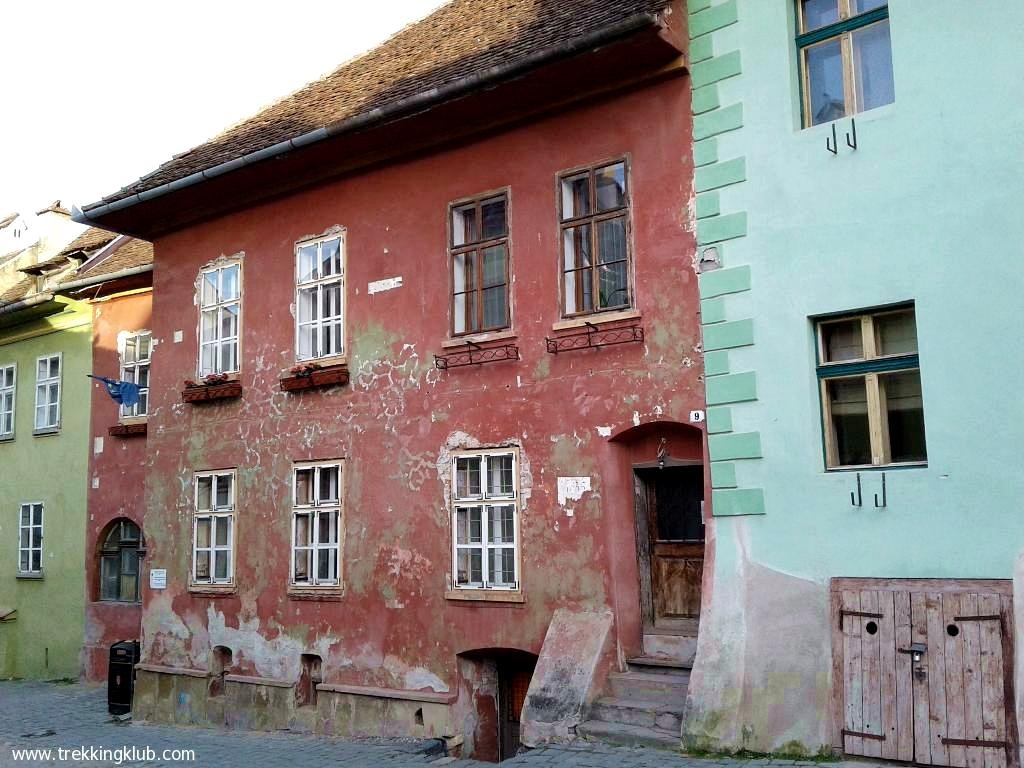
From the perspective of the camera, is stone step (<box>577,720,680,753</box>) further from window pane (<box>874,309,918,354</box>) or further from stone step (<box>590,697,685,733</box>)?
window pane (<box>874,309,918,354</box>)

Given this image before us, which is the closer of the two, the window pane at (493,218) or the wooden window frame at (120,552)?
the window pane at (493,218)

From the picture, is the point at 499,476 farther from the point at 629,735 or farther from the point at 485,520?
the point at 629,735

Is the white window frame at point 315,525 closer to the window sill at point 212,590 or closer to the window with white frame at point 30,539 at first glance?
the window sill at point 212,590

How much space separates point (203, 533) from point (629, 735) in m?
7.34

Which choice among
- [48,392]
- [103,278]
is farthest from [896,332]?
[48,392]

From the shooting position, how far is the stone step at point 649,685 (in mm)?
9164

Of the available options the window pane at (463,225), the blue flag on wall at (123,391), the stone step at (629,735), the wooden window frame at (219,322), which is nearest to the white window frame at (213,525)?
the wooden window frame at (219,322)

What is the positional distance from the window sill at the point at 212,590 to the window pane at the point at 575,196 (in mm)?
6624

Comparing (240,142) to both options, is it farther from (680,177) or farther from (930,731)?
(930,731)

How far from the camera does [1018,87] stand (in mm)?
7914

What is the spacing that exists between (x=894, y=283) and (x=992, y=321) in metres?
0.82

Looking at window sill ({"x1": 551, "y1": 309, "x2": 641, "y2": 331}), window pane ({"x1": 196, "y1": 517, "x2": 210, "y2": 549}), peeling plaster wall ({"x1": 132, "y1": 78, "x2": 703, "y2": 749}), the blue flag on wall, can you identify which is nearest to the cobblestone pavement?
peeling plaster wall ({"x1": 132, "y1": 78, "x2": 703, "y2": 749})

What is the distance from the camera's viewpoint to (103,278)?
58.1ft

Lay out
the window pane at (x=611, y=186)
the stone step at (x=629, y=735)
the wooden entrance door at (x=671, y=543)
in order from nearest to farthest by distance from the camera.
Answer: the stone step at (x=629, y=735)
the wooden entrance door at (x=671, y=543)
the window pane at (x=611, y=186)
